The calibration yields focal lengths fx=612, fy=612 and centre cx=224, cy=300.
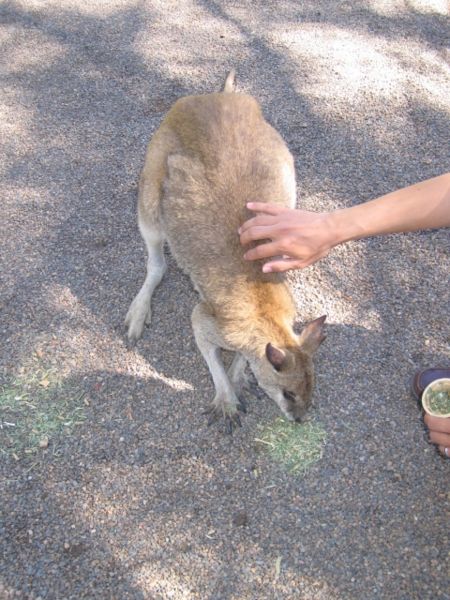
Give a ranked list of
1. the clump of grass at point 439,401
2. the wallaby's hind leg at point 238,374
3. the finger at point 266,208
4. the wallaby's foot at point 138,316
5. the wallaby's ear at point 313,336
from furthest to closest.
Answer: the wallaby's foot at point 138,316 → the wallaby's hind leg at point 238,374 → the clump of grass at point 439,401 → the wallaby's ear at point 313,336 → the finger at point 266,208

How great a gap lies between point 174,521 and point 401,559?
3.82 ft

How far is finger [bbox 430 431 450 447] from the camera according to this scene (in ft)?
11.2

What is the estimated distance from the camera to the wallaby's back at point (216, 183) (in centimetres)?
344

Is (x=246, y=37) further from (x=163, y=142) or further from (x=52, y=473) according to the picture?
(x=52, y=473)

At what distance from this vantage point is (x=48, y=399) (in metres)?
3.63

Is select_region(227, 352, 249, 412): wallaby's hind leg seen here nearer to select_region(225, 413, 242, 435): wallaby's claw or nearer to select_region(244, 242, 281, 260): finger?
select_region(225, 413, 242, 435): wallaby's claw

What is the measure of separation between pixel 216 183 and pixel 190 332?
1063 mm

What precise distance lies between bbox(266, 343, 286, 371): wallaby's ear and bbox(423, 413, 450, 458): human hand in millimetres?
991

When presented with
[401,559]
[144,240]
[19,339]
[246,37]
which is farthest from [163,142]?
[246,37]

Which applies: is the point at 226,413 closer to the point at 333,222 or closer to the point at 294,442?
the point at 294,442

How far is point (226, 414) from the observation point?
11.8ft

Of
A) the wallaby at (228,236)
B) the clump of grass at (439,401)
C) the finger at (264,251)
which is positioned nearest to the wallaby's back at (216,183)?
the wallaby at (228,236)

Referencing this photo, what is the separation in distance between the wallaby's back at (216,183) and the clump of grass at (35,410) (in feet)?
3.46

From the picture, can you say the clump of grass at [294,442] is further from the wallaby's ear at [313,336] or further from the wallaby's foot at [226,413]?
the wallaby's ear at [313,336]
